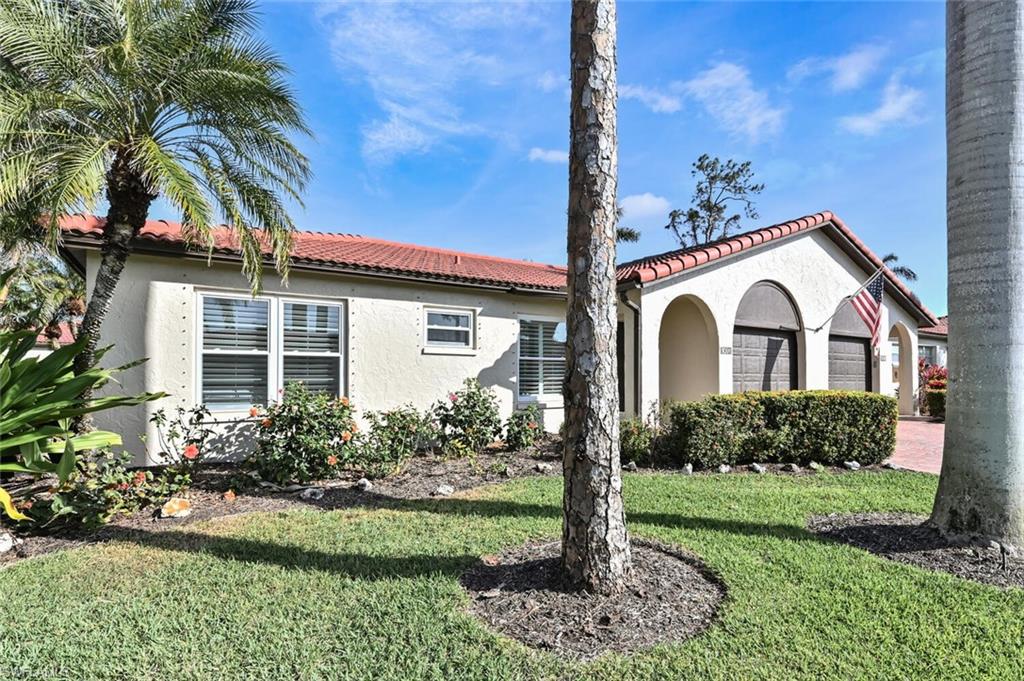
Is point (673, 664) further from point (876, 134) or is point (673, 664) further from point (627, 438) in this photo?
point (876, 134)

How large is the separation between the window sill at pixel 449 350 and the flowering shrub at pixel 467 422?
0.81 metres

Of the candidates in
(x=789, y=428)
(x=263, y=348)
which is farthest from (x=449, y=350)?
(x=789, y=428)

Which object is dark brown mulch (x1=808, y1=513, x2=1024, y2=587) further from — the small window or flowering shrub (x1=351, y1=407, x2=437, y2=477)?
the small window

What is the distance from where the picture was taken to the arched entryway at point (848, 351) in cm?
1498

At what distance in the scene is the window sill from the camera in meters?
10.7

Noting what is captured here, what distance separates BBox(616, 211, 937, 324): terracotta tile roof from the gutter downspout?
1.43 ft

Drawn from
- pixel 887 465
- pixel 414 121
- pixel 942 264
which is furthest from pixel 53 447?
pixel 887 465

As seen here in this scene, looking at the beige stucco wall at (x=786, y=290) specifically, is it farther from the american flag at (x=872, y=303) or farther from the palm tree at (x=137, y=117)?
the palm tree at (x=137, y=117)

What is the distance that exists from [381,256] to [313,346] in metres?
3.31

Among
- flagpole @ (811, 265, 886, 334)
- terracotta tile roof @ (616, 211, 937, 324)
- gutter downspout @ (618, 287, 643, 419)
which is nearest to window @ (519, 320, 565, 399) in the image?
gutter downspout @ (618, 287, 643, 419)

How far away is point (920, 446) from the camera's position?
459 inches

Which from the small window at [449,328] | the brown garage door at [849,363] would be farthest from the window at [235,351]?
the brown garage door at [849,363]

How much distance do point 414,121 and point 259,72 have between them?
458cm

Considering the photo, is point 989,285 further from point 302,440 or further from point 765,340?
point 765,340
